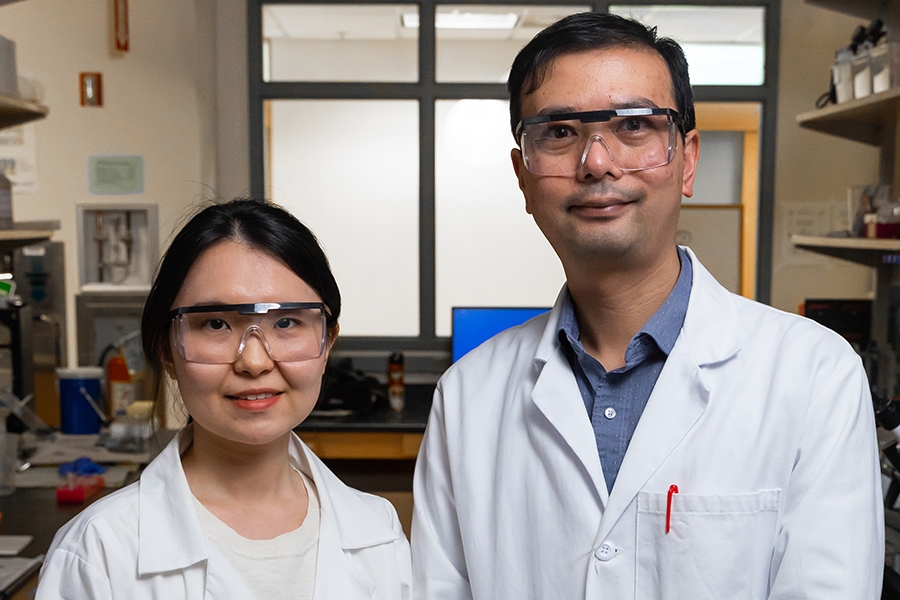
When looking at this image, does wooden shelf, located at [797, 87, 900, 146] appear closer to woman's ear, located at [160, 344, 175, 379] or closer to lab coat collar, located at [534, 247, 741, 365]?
lab coat collar, located at [534, 247, 741, 365]

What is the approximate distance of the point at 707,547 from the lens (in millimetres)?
1125

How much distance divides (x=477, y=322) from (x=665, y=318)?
8.52 ft

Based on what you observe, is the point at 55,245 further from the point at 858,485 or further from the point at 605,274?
the point at 858,485

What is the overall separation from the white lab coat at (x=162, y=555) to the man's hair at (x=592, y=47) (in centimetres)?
74

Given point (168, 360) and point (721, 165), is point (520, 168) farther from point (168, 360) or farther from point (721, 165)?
point (721, 165)

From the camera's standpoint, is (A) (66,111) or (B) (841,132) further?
(A) (66,111)

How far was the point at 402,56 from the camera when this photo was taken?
13.5 feet

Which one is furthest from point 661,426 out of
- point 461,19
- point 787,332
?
point 461,19

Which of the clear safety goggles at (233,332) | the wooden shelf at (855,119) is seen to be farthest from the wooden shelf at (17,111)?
the wooden shelf at (855,119)

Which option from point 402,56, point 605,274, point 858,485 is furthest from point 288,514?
point 402,56

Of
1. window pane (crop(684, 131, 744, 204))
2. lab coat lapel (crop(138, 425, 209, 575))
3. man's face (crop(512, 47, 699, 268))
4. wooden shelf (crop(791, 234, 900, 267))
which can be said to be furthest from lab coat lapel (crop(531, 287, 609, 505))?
window pane (crop(684, 131, 744, 204))

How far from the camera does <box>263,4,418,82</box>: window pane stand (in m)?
4.09

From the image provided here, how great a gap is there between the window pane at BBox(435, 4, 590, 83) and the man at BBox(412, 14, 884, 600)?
2.92 m

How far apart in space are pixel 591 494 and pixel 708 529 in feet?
0.56
